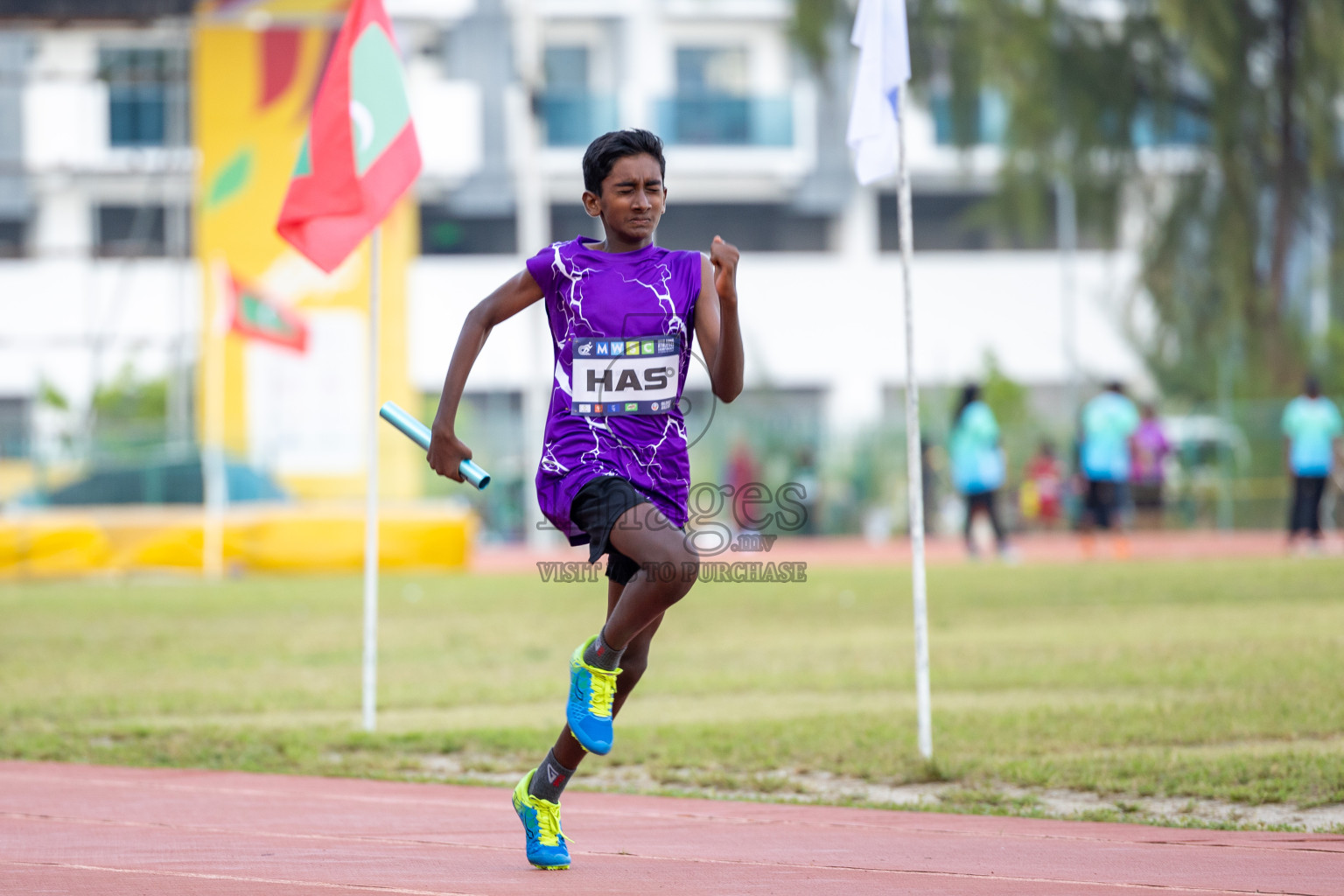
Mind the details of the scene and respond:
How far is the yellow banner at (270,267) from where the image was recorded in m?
24.7

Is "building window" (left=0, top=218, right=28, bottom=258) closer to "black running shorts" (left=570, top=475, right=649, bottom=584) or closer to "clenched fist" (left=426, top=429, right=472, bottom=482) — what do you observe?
"clenched fist" (left=426, top=429, right=472, bottom=482)

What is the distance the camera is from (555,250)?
5.14 meters

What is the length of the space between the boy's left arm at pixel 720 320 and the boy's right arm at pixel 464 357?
0.52 meters

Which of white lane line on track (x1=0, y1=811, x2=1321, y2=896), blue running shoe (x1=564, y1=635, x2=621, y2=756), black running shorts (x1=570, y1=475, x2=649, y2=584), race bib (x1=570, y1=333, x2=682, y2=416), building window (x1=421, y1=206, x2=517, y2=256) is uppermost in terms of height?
building window (x1=421, y1=206, x2=517, y2=256)

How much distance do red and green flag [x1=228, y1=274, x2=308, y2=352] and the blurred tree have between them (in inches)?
379

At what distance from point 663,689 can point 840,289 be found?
3429cm

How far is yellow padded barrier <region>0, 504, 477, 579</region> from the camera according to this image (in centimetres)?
2141

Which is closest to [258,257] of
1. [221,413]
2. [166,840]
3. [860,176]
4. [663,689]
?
[221,413]

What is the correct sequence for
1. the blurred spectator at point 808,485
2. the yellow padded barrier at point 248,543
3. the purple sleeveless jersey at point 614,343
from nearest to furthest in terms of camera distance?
the purple sleeveless jersey at point 614,343 → the yellow padded barrier at point 248,543 → the blurred spectator at point 808,485

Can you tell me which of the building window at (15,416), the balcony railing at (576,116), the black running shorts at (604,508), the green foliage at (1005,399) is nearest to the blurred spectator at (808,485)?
the green foliage at (1005,399)

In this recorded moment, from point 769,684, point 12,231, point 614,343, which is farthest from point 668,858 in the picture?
point 12,231

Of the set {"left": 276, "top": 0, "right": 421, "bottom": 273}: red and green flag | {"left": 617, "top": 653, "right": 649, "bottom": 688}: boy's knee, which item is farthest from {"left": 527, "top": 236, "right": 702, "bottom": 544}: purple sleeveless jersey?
{"left": 276, "top": 0, "right": 421, "bottom": 273}: red and green flag

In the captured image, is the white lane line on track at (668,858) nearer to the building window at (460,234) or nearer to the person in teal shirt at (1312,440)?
the person in teal shirt at (1312,440)

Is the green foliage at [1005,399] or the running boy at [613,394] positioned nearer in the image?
the running boy at [613,394]
